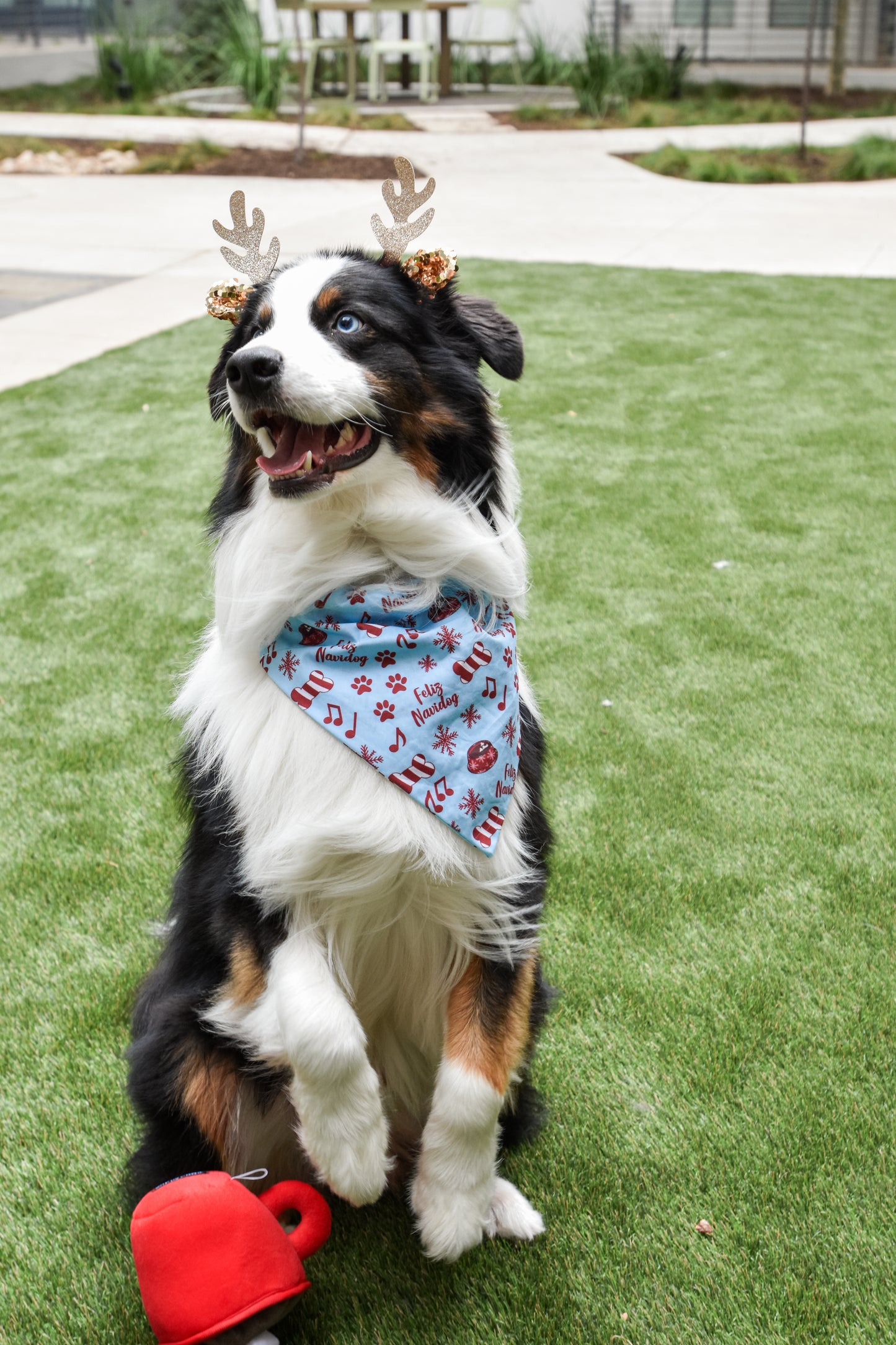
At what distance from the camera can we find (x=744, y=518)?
5.30 meters

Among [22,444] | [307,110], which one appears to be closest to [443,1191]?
[22,444]

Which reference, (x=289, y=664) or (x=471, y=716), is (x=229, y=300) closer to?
Answer: (x=289, y=664)

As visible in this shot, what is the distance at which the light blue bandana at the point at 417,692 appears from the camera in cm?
197

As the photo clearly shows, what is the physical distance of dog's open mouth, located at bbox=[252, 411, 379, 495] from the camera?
198 cm

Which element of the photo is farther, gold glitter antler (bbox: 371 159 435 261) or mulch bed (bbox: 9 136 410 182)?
mulch bed (bbox: 9 136 410 182)

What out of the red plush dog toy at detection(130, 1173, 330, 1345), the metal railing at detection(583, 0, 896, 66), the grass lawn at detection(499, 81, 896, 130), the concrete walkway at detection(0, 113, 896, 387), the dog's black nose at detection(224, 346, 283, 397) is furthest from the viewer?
the metal railing at detection(583, 0, 896, 66)

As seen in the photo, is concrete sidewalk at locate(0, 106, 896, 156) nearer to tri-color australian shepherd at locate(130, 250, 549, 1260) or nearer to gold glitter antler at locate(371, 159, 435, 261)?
gold glitter antler at locate(371, 159, 435, 261)

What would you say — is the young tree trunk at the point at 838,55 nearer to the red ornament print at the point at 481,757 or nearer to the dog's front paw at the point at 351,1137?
the red ornament print at the point at 481,757

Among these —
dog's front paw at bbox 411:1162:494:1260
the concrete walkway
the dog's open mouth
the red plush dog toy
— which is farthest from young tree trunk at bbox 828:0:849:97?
the red plush dog toy

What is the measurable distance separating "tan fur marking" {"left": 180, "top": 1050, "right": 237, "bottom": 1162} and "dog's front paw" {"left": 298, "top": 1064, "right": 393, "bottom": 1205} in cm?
20

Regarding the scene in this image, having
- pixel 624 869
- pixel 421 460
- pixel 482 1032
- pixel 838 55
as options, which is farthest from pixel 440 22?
pixel 482 1032

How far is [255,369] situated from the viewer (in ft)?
6.24

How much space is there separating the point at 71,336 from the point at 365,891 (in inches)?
281

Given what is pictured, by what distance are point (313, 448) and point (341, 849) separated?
0.69m
